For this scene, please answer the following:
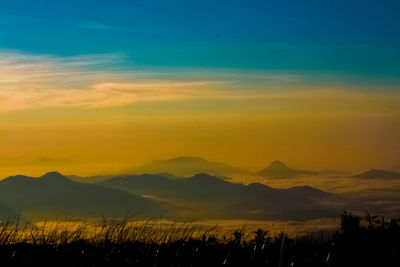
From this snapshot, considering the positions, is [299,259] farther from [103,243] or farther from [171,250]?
[103,243]

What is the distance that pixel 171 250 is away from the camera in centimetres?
1265

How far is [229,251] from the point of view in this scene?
12.6 m

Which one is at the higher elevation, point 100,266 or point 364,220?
point 364,220

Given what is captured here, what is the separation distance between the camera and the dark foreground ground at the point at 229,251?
11.3 meters

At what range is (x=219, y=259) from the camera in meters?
11.8

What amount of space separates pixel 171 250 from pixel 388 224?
5106 mm

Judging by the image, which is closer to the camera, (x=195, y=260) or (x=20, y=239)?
(x=195, y=260)

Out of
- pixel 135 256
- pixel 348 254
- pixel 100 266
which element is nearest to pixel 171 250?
pixel 135 256

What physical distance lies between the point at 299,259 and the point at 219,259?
156 centimetres

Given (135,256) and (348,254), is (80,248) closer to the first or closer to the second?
(135,256)

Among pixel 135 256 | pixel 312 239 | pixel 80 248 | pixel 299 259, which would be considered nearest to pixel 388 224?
pixel 312 239

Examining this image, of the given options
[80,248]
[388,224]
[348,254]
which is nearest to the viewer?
[348,254]

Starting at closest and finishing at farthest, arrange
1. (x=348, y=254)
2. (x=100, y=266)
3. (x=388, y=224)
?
(x=100, y=266)
(x=348, y=254)
(x=388, y=224)

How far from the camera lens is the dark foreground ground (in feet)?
37.1
